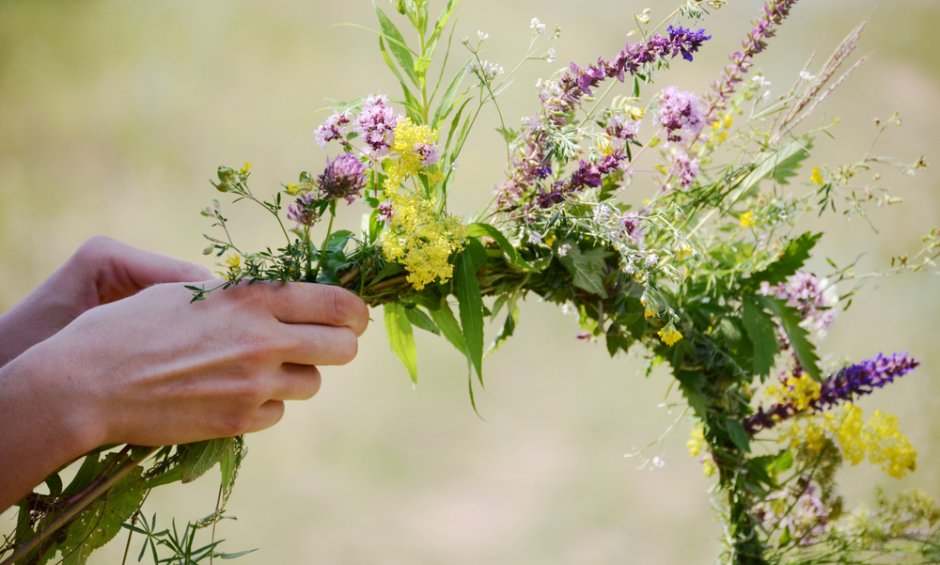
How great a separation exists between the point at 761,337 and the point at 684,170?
0.21 m

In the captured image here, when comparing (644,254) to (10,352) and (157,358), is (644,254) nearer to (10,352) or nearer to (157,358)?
(157,358)

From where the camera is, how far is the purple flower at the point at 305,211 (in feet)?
2.50

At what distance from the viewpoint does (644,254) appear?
2.61 feet

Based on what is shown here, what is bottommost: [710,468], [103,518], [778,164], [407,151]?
[103,518]

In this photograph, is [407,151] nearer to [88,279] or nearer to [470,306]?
[470,306]

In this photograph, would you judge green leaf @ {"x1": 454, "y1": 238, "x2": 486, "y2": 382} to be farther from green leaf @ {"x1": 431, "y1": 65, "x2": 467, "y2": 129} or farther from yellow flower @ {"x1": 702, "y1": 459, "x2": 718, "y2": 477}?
yellow flower @ {"x1": 702, "y1": 459, "x2": 718, "y2": 477}

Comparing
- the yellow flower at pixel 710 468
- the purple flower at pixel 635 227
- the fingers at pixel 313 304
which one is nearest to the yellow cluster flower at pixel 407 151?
the fingers at pixel 313 304

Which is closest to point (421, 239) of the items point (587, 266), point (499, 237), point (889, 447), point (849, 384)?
point (499, 237)

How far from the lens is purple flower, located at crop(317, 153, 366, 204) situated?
0.75 metres

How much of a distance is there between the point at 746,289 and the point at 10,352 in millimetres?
832

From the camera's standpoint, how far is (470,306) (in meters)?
0.85

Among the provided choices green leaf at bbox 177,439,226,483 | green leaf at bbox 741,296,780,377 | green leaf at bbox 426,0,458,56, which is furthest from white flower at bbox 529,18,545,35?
green leaf at bbox 177,439,226,483

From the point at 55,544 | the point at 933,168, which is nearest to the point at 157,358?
the point at 55,544

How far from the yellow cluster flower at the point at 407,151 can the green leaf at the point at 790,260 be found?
0.43m
